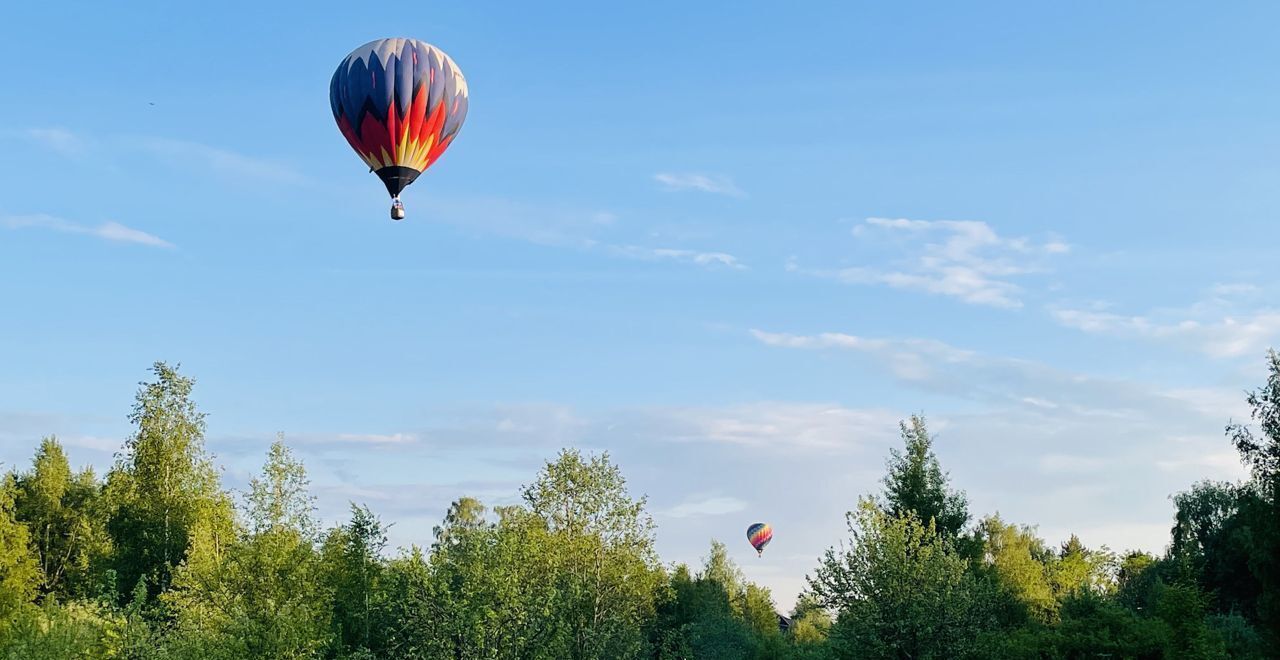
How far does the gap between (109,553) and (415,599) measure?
150ft

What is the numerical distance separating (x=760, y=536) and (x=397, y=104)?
11197 cm

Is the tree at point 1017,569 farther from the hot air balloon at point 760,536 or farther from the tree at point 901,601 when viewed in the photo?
the hot air balloon at point 760,536

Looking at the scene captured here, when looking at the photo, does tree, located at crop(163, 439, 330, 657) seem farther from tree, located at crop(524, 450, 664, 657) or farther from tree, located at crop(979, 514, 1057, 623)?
tree, located at crop(979, 514, 1057, 623)

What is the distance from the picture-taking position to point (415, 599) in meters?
41.3

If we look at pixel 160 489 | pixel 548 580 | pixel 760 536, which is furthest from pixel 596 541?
pixel 760 536

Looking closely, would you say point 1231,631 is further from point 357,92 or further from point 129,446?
point 129,446

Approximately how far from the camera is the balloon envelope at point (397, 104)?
53.2 m

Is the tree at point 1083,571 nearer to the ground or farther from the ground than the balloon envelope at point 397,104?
nearer to the ground

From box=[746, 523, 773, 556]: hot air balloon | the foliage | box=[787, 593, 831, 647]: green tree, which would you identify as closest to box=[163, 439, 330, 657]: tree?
the foliage

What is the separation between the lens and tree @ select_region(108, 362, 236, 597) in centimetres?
7612

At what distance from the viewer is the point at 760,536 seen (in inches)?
6142

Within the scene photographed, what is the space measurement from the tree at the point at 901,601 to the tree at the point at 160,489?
4336 cm

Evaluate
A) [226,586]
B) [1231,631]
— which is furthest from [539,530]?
[1231,631]

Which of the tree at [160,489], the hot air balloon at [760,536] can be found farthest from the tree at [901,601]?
the hot air balloon at [760,536]
